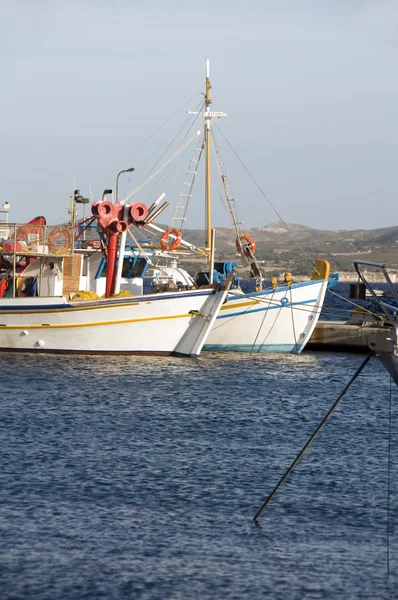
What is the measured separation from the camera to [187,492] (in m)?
20.7

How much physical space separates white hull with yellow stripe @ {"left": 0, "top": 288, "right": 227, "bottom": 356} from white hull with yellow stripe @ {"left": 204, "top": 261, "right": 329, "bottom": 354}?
10.2 feet

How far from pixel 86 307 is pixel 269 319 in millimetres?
8336

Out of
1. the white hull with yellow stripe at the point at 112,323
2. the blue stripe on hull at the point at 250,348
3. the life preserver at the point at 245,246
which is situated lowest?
the blue stripe on hull at the point at 250,348

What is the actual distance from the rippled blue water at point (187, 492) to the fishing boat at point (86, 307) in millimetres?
5168

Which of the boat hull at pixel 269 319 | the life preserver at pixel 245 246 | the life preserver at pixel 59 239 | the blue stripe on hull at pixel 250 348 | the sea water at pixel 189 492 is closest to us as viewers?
the sea water at pixel 189 492

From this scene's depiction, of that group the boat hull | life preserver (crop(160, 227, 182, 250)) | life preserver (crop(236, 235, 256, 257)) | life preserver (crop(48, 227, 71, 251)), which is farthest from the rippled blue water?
life preserver (crop(236, 235, 256, 257))

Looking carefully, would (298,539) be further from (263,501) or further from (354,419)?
(354,419)

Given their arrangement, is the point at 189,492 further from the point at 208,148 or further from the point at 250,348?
the point at 208,148

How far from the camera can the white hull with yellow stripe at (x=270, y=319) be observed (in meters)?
44.5

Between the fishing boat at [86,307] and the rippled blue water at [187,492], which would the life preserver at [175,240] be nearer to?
the fishing boat at [86,307]

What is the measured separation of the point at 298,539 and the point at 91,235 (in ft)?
106

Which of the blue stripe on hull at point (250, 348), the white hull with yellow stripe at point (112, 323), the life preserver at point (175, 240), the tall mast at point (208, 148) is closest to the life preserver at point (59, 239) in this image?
the white hull with yellow stripe at point (112, 323)

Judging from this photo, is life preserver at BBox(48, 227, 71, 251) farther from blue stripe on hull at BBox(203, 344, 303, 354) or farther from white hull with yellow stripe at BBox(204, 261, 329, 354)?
blue stripe on hull at BBox(203, 344, 303, 354)

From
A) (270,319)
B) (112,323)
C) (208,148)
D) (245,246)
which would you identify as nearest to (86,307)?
(112,323)
